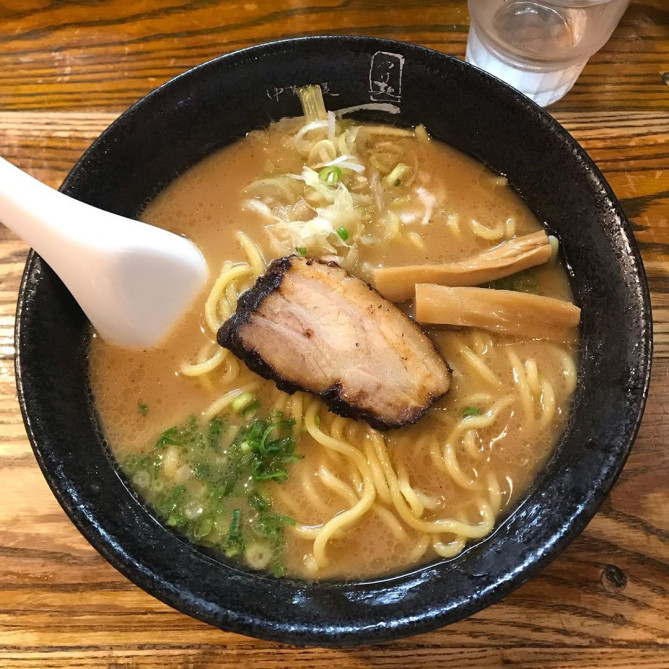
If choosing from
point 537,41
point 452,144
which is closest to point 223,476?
point 452,144

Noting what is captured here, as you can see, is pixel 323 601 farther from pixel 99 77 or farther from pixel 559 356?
pixel 99 77

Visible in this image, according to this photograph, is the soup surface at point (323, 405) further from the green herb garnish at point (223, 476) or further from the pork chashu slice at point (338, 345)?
the pork chashu slice at point (338, 345)

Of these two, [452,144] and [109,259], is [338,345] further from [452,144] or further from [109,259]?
[452,144]

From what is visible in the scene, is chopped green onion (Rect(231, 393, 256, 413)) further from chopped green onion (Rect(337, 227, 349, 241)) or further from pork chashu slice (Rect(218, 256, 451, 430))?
chopped green onion (Rect(337, 227, 349, 241))

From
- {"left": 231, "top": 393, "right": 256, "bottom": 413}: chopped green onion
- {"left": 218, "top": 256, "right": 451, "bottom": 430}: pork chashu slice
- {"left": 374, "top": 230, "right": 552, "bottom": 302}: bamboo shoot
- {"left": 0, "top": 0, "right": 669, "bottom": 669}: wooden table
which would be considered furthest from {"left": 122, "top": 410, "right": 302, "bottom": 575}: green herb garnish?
{"left": 374, "top": 230, "right": 552, "bottom": 302}: bamboo shoot

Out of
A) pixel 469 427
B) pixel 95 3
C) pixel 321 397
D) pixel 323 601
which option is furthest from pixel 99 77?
pixel 323 601

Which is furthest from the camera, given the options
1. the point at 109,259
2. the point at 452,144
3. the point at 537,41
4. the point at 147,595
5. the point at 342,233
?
the point at 537,41

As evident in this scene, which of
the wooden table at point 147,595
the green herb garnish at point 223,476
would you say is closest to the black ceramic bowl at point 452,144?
the green herb garnish at point 223,476
